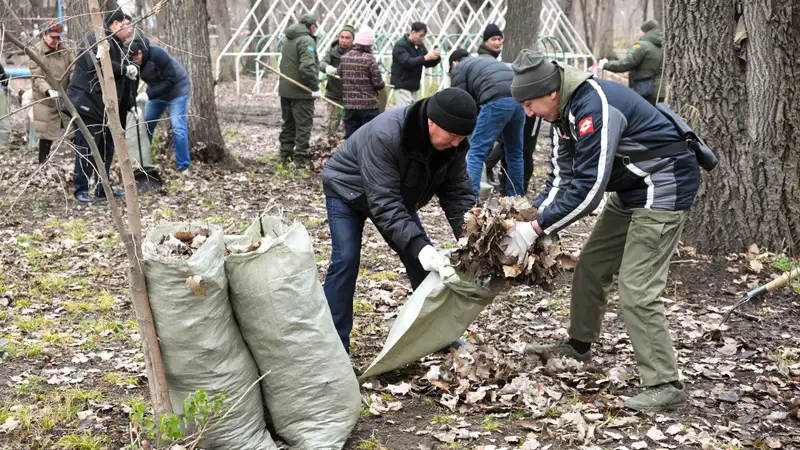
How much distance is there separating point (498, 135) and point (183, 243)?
5423mm

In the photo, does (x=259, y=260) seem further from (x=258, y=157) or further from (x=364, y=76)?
(x=258, y=157)

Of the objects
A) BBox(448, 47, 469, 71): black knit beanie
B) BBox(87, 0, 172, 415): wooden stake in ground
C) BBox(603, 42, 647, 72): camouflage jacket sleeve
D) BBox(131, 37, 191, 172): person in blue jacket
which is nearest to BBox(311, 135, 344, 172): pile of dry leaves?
BBox(131, 37, 191, 172): person in blue jacket

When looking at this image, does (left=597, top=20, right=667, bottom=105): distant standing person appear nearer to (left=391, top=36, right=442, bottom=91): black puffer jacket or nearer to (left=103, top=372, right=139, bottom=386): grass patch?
(left=391, top=36, right=442, bottom=91): black puffer jacket

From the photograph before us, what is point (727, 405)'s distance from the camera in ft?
13.7

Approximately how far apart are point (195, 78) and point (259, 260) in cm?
744

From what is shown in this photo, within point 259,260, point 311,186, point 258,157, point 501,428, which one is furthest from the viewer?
point 258,157

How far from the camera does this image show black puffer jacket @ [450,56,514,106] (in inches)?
315

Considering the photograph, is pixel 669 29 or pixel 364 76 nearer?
pixel 669 29

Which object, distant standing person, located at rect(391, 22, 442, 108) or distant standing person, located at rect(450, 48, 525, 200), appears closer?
distant standing person, located at rect(450, 48, 525, 200)

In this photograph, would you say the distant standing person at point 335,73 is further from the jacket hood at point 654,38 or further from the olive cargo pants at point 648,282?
the olive cargo pants at point 648,282

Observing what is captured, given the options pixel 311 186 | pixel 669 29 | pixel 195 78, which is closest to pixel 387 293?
pixel 669 29

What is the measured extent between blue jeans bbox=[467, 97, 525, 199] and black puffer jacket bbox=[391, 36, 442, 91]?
2488mm

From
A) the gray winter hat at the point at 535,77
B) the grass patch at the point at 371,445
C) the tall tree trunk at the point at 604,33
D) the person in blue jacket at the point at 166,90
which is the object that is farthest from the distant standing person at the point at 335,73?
the tall tree trunk at the point at 604,33

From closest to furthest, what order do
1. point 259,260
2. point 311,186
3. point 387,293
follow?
point 259,260, point 387,293, point 311,186
